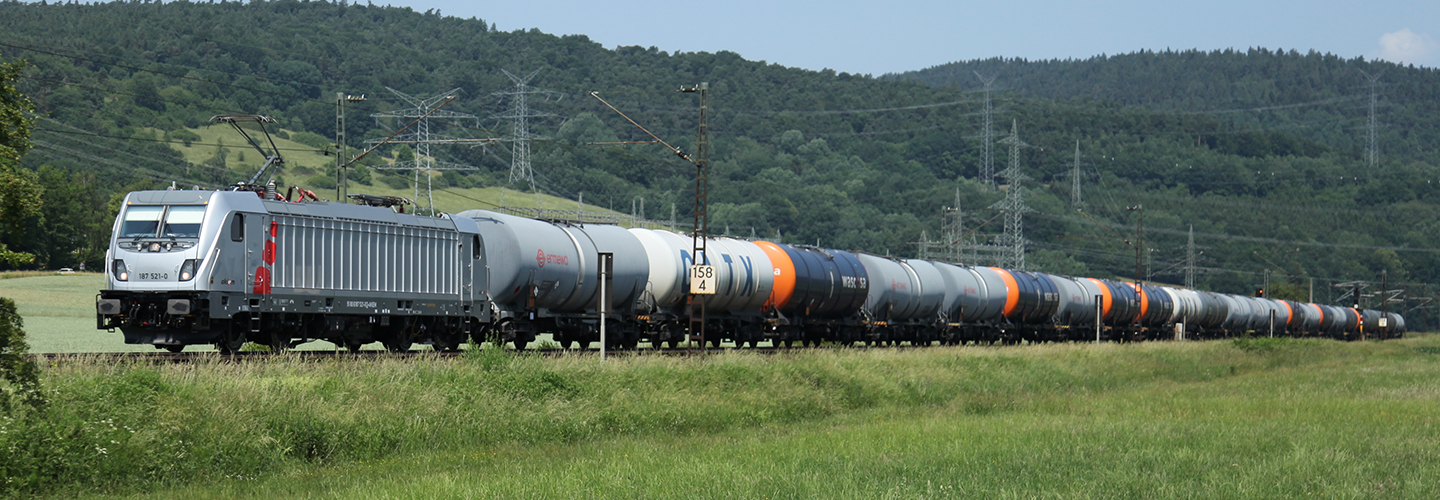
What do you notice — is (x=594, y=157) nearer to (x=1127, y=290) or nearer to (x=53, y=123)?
(x=53, y=123)

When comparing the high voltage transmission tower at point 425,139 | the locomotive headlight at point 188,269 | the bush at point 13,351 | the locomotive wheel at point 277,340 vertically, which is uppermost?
the high voltage transmission tower at point 425,139

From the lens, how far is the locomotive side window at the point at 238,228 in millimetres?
24734

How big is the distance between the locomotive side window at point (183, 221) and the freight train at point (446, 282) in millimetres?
26

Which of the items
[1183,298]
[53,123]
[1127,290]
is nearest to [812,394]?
[1127,290]

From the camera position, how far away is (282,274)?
25.8m

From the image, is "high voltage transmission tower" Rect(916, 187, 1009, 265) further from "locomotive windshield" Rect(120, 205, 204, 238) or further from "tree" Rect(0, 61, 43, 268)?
"tree" Rect(0, 61, 43, 268)

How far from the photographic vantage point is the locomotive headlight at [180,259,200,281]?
78.4 ft

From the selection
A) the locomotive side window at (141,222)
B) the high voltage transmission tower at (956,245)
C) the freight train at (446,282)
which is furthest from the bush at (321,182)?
the locomotive side window at (141,222)

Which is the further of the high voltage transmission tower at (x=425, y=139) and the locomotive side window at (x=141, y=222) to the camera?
the high voltage transmission tower at (x=425, y=139)

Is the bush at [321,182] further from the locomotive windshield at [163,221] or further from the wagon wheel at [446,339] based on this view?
the locomotive windshield at [163,221]

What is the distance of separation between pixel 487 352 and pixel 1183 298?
2755 inches

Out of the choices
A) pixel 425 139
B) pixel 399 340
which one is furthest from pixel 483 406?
pixel 425 139

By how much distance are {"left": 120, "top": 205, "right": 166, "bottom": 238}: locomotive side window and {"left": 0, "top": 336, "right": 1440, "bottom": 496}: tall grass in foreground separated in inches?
188

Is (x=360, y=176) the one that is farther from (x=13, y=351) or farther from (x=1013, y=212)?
(x=13, y=351)
